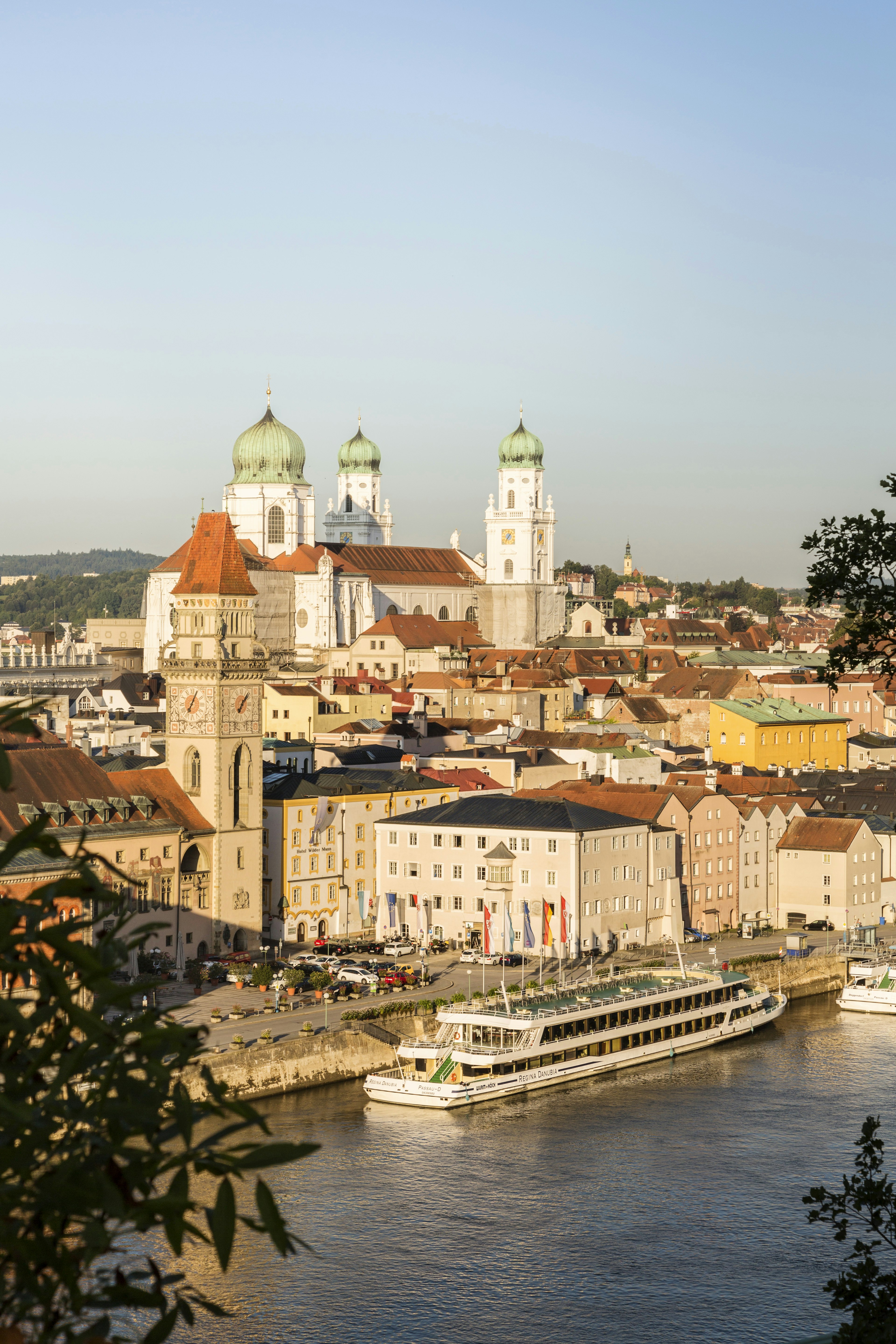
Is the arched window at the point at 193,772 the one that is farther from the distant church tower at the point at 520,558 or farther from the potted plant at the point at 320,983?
the distant church tower at the point at 520,558

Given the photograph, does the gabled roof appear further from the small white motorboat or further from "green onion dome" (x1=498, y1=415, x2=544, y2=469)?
"green onion dome" (x1=498, y1=415, x2=544, y2=469)

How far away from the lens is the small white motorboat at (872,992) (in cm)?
4975

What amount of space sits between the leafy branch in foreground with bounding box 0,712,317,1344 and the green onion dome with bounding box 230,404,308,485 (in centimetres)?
11529

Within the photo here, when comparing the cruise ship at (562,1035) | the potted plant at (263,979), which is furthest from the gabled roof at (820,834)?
the potted plant at (263,979)

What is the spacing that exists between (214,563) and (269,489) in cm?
7125

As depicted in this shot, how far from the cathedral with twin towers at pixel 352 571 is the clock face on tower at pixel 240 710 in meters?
57.9

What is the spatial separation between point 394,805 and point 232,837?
8.04 metres

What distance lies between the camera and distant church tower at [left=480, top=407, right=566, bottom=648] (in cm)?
12756

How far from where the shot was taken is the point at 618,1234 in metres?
28.0

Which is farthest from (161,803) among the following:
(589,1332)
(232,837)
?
(589,1332)

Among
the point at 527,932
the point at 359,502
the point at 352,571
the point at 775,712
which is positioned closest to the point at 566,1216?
the point at 527,932

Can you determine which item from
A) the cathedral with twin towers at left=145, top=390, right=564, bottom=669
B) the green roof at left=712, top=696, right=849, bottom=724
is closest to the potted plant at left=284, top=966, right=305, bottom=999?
the green roof at left=712, top=696, right=849, bottom=724

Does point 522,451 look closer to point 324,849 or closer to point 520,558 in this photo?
point 520,558

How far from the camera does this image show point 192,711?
48.8 meters
